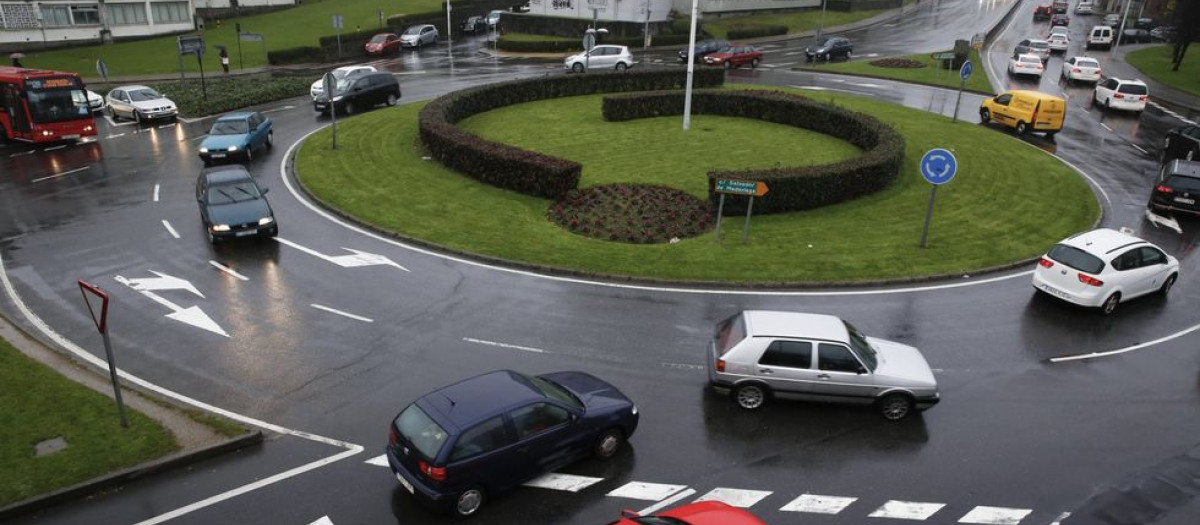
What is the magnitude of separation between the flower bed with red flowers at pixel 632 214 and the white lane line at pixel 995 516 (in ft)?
36.9

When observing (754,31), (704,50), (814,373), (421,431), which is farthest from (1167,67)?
(421,431)

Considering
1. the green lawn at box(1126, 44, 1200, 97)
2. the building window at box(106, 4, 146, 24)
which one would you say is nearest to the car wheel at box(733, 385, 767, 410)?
the green lawn at box(1126, 44, 1200, 97)

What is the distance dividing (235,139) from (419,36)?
36.9 meters

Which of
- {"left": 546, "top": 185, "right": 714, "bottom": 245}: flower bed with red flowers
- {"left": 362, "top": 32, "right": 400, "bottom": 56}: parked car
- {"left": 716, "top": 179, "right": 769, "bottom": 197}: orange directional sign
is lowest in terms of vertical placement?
{"left": 546, "top": 185, "right": 714, "bottom": 245}: flower bed with red flowers

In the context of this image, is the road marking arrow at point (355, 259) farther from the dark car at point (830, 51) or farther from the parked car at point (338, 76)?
the dark car at point (830, 51)

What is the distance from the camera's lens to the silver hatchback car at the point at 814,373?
12.5 metres

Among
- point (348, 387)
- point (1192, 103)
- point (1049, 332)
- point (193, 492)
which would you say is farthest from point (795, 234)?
point (1192, 103)

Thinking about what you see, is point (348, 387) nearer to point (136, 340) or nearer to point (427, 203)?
point (136, 340)

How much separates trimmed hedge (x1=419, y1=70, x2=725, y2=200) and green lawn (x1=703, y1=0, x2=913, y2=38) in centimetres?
2950

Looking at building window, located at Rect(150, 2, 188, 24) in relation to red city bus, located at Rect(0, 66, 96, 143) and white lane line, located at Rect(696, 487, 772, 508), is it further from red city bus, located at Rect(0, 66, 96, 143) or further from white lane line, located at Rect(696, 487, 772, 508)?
white lane line, located at Rect(696, 487, 772, 508)

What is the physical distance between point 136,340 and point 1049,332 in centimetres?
1821

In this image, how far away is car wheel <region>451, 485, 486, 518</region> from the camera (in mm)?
9891

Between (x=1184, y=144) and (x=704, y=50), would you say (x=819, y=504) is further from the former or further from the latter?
(x=704, y=50)

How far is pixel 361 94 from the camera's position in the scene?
36.8 m
